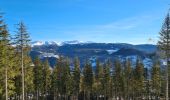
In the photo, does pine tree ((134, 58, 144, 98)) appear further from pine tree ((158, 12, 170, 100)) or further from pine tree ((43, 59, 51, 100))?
pine tree ((158, 12, 170, 100))

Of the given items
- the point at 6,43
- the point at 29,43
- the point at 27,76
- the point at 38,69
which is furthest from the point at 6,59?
the point at 38,69

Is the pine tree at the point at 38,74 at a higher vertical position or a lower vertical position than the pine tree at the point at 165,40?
lower

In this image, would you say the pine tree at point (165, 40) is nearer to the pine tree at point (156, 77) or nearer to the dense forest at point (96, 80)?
the dense forest at point (96, 80)

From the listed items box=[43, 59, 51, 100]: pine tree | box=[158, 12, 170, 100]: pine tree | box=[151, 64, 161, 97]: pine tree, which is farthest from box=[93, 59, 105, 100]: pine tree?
box=[158, 12, 170, 100]: pine tree

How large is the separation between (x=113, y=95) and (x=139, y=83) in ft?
73.9

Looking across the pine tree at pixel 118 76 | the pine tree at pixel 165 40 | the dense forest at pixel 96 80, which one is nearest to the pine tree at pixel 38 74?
the dense forest at pixel 96 80

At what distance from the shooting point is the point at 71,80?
11600cm

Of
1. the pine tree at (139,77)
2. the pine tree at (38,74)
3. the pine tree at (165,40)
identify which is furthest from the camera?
the pine tree at (139,77)

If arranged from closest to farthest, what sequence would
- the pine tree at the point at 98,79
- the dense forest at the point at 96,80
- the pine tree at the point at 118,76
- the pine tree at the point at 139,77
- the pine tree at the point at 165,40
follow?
the pine tree at the point at 165,40, the dense forest at the point at 96,80, the pine tree at the point at 139,77, the pine tree at the point at 118,76, the pine tree at the point at 98,79

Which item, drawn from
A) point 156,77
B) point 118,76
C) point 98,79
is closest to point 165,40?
point 156,77

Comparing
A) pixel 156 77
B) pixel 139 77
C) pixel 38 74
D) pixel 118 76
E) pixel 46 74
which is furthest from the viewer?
pixel 118 76

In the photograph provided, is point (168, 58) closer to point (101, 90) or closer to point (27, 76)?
point (27, 76)

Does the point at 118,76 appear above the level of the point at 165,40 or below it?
below

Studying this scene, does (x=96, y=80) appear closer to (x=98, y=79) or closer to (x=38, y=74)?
(x=98, y=79)
